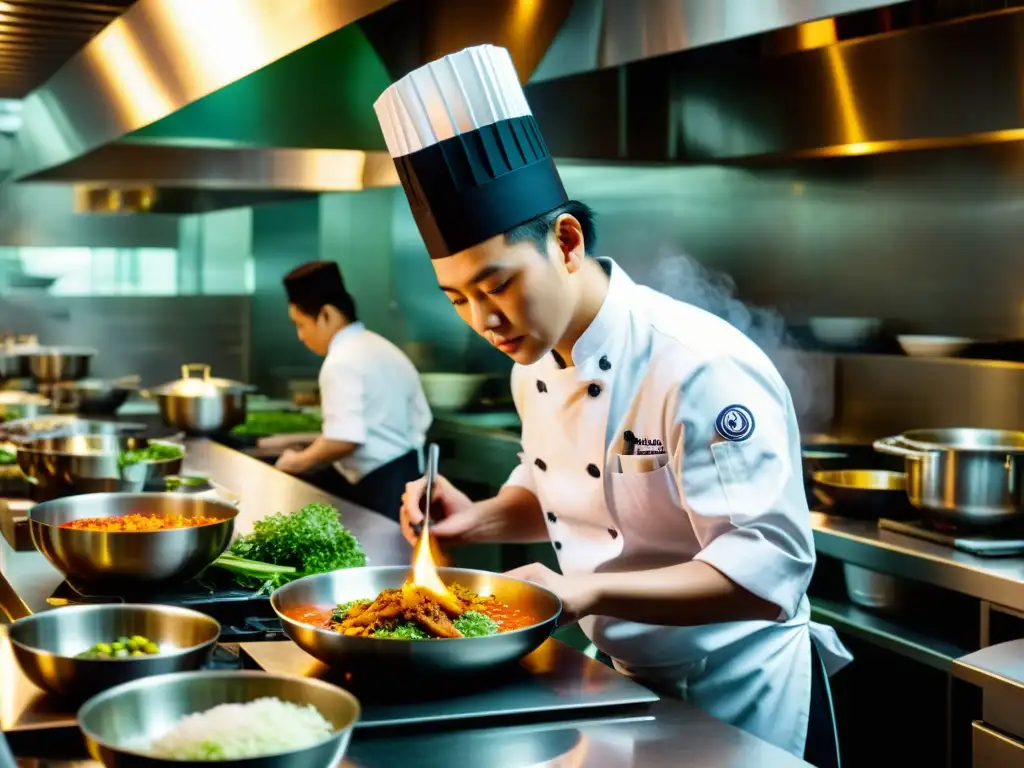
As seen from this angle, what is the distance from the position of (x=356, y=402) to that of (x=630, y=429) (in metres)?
3.05

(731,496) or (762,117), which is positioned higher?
(762,117)

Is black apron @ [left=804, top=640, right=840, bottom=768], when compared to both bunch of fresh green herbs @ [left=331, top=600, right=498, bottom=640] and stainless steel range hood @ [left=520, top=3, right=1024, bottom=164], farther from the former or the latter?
stainless steel range hood @ [left=520, top=3, right=1024, bottom=164]

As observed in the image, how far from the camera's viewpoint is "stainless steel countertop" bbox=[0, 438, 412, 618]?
2102mm

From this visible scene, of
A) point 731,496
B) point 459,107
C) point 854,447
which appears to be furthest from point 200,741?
point 854,447

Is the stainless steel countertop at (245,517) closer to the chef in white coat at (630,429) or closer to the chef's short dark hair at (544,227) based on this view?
the chef in white coat at (630,429)

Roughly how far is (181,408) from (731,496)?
379cm

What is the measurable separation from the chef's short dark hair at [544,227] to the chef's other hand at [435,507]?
0.53 m

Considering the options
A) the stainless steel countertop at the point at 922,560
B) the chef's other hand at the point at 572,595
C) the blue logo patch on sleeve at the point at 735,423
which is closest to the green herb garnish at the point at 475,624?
the chef's other hand at the point at 572,595

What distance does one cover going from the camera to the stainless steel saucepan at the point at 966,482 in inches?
114

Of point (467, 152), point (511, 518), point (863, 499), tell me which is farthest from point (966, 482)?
point (467, 152)

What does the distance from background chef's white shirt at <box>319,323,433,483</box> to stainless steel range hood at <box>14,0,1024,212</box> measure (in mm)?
686

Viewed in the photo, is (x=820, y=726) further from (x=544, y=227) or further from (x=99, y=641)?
(x=99, y=641)

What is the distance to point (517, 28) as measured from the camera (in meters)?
3.29

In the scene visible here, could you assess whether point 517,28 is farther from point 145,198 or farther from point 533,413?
point 145,198
